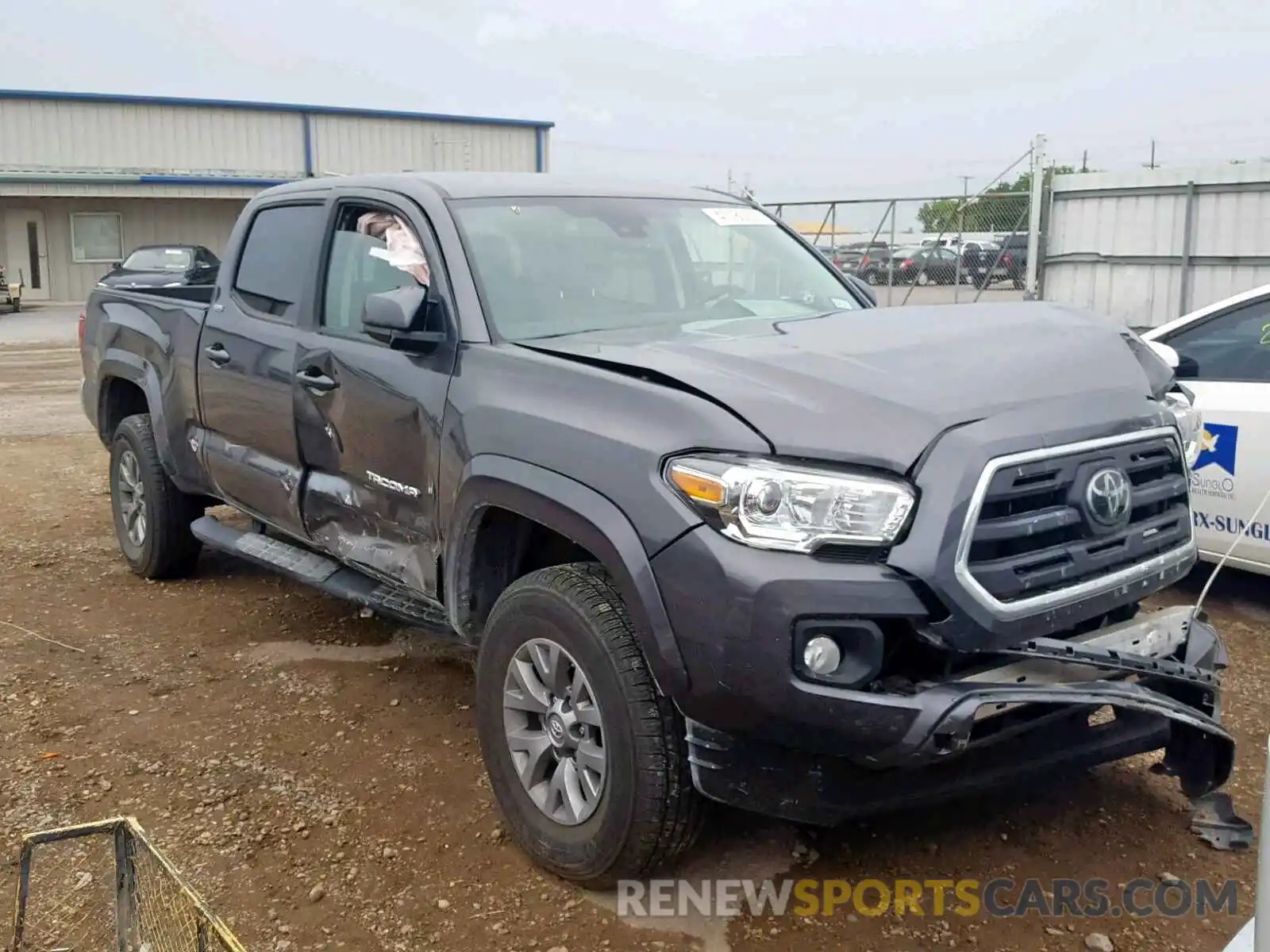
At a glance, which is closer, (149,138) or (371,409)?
(371,409)

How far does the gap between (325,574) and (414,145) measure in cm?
3256

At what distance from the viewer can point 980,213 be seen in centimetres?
1440

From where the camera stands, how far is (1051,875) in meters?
3.25

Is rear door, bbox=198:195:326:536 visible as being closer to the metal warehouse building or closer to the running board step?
the running board step

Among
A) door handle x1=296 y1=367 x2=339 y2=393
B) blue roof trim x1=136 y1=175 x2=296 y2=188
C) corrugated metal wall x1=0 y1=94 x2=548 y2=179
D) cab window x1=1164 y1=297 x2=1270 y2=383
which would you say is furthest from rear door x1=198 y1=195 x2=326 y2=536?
blue roof trim x1=136 y1=175 x2=296 y2=188

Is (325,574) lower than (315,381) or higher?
lower

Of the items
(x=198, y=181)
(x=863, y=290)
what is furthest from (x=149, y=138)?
(x=863, y=290)

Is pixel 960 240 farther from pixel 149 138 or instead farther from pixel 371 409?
pixel 149 138

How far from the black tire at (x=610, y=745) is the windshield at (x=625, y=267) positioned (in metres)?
0.95

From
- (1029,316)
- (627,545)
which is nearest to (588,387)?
(627,545)

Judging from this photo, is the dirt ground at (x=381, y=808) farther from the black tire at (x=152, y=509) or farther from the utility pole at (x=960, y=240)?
the utility pole at (x=960, y=240)

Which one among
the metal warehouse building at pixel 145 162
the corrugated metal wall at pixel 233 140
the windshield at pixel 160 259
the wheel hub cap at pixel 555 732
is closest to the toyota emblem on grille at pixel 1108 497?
the wheel hub cap at pixel 555 732

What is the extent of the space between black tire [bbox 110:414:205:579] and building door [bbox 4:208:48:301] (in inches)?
1163

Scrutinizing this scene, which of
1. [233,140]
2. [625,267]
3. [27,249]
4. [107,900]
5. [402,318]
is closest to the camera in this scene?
[107,900]
